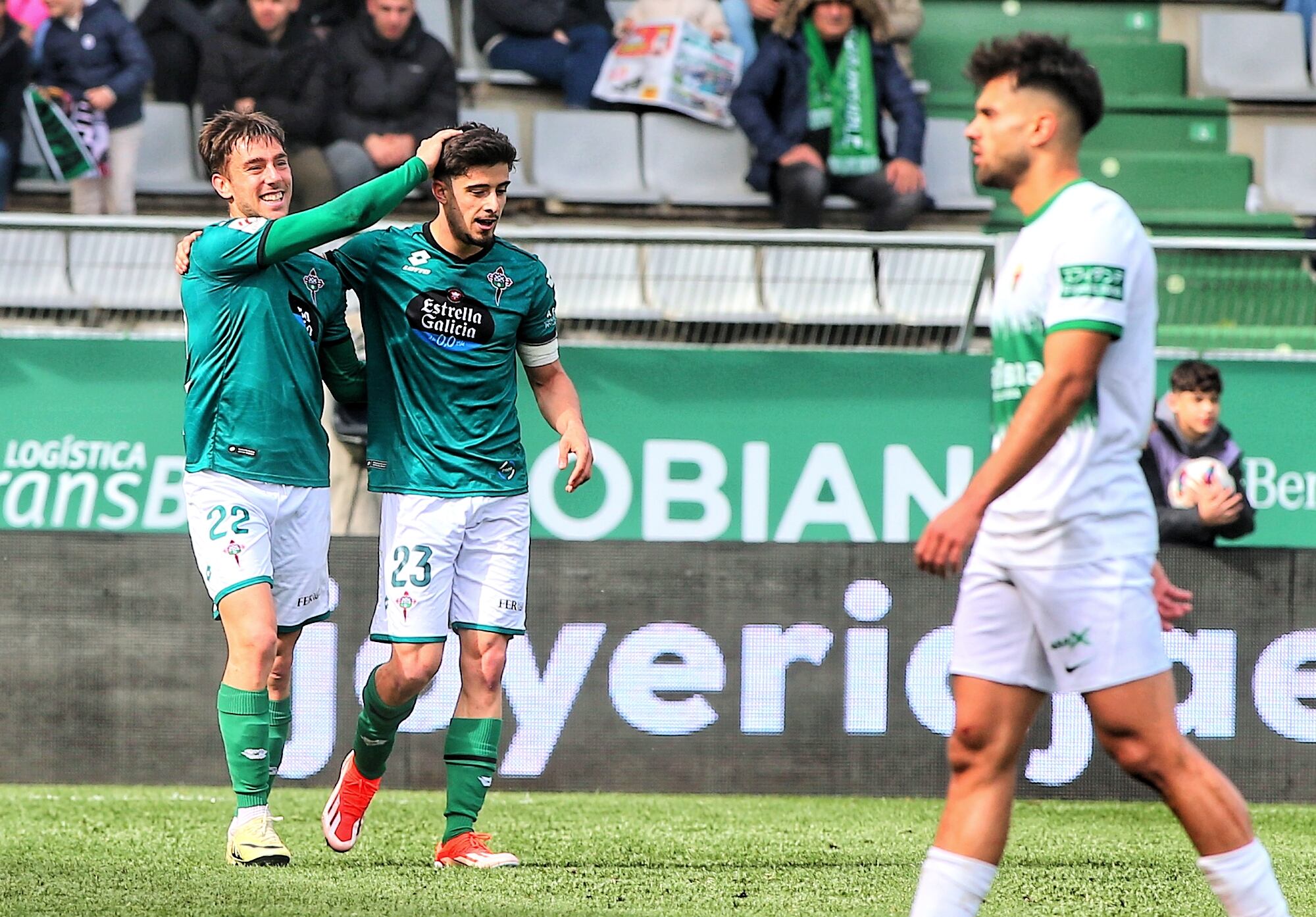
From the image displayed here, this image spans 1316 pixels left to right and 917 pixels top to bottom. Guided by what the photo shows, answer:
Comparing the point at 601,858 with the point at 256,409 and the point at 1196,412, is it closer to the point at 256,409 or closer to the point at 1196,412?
the point at 256,409

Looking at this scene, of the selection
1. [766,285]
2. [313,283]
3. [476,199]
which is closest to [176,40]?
[766,285]

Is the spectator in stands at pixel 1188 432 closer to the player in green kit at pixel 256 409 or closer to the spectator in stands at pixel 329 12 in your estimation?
the player in green kit at pixel 256 409

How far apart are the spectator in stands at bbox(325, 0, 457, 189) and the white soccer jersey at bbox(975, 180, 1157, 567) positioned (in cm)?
720

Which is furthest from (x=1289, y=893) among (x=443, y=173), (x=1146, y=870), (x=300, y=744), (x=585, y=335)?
(x=585, y=335)

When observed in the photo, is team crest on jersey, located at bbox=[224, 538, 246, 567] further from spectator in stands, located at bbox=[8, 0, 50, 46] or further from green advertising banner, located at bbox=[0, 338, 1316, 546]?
spectator in stands, located at bbox=[8, 0, 50, 46]

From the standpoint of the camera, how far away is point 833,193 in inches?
418

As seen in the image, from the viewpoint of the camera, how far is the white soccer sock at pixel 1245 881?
335cm

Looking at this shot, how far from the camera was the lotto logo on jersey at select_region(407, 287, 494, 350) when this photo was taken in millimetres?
5031

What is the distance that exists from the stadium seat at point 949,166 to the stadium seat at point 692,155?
47.0 inches

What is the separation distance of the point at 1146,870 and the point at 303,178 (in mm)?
6615

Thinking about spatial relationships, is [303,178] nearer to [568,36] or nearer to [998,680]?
[568,36]

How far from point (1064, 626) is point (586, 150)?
27.1 feet

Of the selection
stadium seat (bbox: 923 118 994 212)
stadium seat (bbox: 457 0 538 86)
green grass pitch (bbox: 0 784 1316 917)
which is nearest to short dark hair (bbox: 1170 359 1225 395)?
green grass pitch (bbox: 0 784 1316 917)

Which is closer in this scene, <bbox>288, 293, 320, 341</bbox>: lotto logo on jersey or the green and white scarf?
<bbox>288, 293, 320, 341</bbox>: lotto logo on jersey
